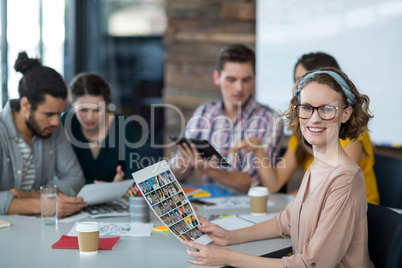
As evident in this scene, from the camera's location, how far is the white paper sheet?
177 cm

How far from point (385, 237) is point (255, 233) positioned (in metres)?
0.44

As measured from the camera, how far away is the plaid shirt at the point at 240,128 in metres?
2.81

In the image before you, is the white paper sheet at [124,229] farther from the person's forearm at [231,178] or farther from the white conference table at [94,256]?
the person's forearm at [231,178]

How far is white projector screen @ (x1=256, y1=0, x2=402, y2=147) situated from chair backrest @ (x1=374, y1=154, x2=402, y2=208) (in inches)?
27.3

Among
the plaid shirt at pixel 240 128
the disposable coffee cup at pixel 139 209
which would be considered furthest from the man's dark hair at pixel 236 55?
the disposable coffee cup at pixel 139 209

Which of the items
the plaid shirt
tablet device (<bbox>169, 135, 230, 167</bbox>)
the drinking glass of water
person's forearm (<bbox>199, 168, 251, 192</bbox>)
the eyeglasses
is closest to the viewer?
the eyeglasses

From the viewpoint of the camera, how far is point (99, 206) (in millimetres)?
2148

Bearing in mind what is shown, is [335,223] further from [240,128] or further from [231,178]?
[240,128]

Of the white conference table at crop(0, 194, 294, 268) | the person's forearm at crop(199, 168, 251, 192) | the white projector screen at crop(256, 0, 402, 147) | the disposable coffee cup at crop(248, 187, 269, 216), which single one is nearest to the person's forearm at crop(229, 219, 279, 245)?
the white conference table at crop(0, 194, 294, 268)

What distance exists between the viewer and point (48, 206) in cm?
192

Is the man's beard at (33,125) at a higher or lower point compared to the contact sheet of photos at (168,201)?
higher

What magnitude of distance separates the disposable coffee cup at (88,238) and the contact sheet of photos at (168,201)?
194 millimetres

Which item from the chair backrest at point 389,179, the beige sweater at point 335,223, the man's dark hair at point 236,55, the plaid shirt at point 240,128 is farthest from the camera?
the man's dark hair at point 236,55

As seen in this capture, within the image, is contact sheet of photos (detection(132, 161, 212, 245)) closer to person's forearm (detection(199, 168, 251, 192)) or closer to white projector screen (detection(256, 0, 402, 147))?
person's forearm (detection(199, 168, 251, 192))
